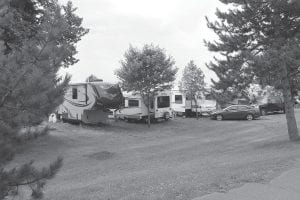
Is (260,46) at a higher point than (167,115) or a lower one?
higher

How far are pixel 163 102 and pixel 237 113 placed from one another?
776 centimetres

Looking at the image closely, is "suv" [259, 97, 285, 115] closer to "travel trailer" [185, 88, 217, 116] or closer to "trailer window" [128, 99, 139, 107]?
"travel trailer" [185, 88, 217, 116]

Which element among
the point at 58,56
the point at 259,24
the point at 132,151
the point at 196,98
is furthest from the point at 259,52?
the point at 196,98

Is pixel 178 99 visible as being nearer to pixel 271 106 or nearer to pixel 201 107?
pixel 201 107

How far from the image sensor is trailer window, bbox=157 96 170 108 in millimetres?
32375

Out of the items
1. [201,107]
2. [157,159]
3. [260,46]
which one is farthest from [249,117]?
[157,159]

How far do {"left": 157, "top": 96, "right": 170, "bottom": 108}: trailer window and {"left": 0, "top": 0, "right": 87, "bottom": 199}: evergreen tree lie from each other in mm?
28088

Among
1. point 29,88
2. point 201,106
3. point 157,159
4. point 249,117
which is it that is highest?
point 201,106

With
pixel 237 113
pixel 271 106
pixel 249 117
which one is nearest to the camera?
pixel 249 117

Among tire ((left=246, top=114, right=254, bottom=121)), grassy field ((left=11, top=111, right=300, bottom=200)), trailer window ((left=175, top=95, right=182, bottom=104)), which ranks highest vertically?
trailer window ((left=175, top=95, right=182, bottom=104))

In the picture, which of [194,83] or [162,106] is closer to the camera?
[162,106]

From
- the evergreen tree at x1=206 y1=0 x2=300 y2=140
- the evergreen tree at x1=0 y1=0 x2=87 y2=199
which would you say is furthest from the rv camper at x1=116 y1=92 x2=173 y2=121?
the evergreen tree at x1=0 y1=0 x2=87 y2=199

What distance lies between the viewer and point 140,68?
1168 inches

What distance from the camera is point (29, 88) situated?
12.5 feet
